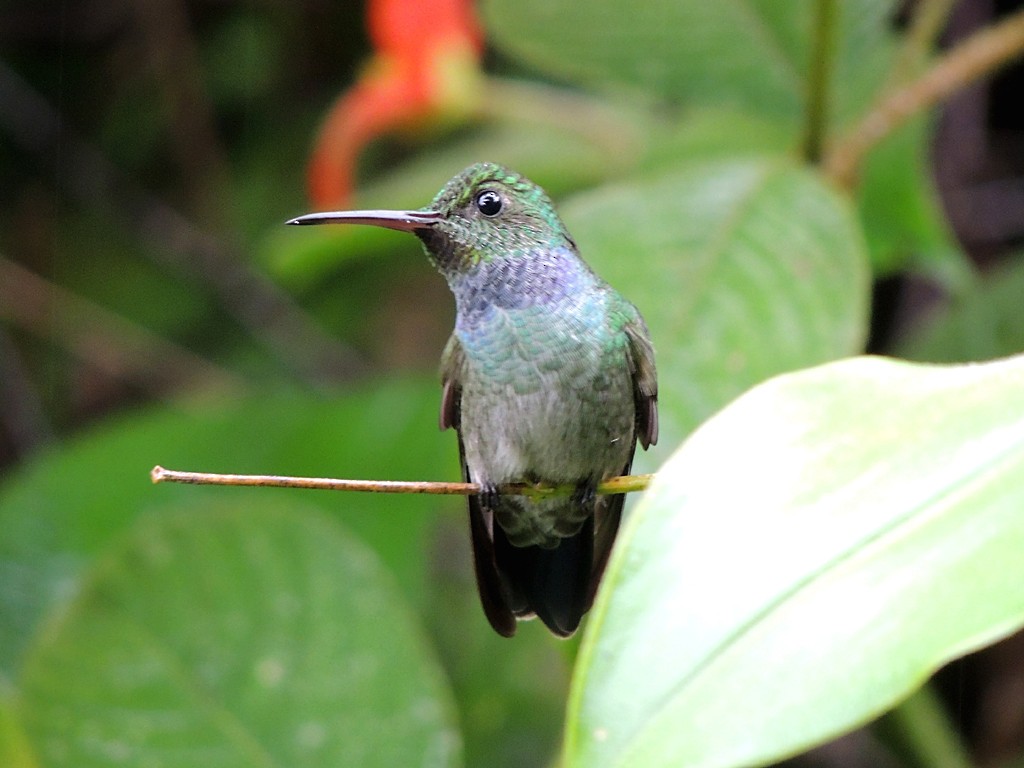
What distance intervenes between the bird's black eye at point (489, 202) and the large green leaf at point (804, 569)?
0.47 meters

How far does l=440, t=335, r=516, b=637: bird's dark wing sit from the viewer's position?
978 mm

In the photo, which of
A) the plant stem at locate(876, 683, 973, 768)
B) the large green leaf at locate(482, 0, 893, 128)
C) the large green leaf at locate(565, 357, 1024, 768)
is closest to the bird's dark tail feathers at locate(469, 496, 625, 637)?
the large green leaf at locate(565, 357, 1024, 768)

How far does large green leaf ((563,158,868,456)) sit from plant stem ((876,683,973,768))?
1.92 ft

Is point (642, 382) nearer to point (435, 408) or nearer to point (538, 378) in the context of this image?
point (538, 378)

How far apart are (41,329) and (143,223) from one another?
1.51 ft

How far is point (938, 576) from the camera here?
50 cm

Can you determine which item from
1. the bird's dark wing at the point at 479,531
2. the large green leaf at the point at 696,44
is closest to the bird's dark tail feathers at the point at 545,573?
the bird's dark wing at the point at 479,531

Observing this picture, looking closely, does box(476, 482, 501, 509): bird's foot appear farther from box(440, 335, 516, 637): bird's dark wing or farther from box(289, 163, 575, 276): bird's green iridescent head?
box(289, 163, 575, 276): bird's green iridescent head

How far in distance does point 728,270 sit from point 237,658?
0.80 meters

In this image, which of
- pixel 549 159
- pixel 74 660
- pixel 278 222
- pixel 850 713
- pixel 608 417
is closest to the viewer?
pixel 850 713

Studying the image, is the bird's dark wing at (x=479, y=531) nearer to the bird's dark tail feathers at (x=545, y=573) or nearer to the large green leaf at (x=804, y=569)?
the bird's dark tail feathers at (x=545, y=573)

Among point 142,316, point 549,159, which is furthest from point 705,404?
point 142,316

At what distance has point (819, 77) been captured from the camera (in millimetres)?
1439

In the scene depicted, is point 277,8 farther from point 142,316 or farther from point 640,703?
point 640,703
